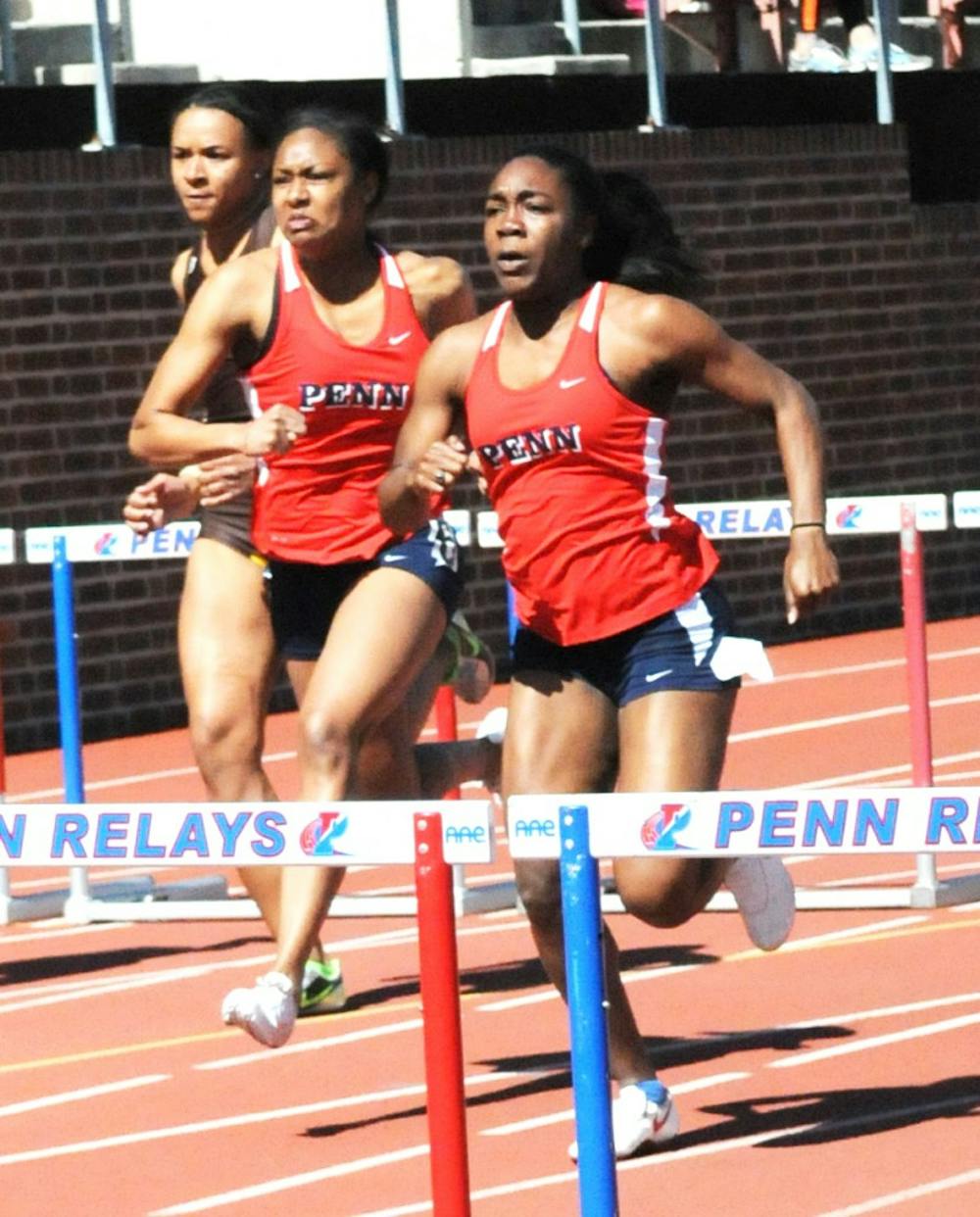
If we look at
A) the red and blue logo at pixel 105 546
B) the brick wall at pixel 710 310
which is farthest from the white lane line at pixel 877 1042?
the brick wall at pixel 710 310

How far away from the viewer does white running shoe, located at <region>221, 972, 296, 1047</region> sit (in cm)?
683

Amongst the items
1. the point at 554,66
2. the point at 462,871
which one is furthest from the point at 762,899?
the point at 554,66

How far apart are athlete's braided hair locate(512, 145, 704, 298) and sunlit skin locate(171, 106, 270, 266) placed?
1483 millimetres

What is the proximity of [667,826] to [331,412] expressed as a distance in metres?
2.87

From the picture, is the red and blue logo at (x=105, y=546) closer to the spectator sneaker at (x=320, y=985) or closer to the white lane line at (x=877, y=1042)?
the spectator sneaker at (x=320, y=985)

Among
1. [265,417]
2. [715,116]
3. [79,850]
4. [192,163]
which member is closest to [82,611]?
[715,116]

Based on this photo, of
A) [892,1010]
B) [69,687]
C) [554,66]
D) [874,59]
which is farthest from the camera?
[874,59]

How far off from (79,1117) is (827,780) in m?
5.69

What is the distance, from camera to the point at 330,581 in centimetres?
773

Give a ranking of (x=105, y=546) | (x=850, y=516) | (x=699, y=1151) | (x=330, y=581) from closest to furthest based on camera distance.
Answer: (x=699, y=1151)
(x=330, y=581)
(x=850, y=516)
(x=105, y=546)

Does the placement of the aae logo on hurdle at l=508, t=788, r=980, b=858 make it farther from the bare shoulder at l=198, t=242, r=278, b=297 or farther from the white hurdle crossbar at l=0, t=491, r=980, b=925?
the white hurdle crossbar at l=0, t=491, r=980, b=925

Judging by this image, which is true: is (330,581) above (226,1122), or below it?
above

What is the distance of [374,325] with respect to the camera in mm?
7629

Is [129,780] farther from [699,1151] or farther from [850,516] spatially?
[699,1151]
